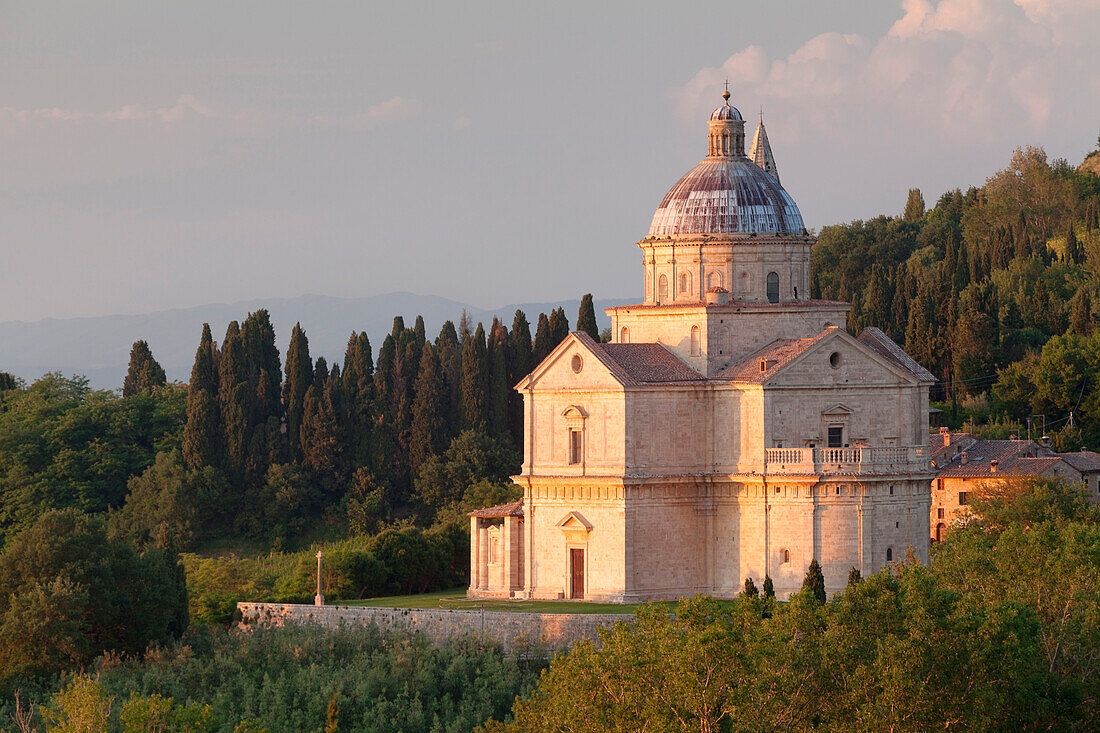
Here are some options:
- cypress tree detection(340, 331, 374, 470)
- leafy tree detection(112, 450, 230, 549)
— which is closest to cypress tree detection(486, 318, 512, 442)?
cypress tree detection(340, 331, 374, 470)

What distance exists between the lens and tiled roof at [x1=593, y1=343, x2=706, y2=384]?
184 feet

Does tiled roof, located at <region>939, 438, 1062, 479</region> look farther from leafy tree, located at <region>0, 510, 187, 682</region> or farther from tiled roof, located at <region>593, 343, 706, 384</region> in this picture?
leafy tree, located at <region>0, 510, 187, 682</region>

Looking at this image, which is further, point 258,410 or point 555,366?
point 258,410

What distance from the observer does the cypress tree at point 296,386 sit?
78562mm

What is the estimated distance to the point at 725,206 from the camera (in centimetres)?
5850

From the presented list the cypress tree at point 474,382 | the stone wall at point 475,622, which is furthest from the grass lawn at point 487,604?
the cypress tree at point 474,382

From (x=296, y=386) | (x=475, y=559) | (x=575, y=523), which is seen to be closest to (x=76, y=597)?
(x=475, y=559)

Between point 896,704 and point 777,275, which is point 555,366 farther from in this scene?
point 896,704

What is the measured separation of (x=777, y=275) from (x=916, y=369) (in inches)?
189

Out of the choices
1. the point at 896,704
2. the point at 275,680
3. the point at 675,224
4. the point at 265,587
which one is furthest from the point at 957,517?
the point at 896,704

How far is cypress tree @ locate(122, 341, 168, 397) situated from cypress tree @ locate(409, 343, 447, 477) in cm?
1389

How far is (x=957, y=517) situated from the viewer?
2643 inches

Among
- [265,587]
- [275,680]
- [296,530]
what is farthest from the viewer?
[296,530]

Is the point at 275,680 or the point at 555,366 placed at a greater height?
the point at 555,366
